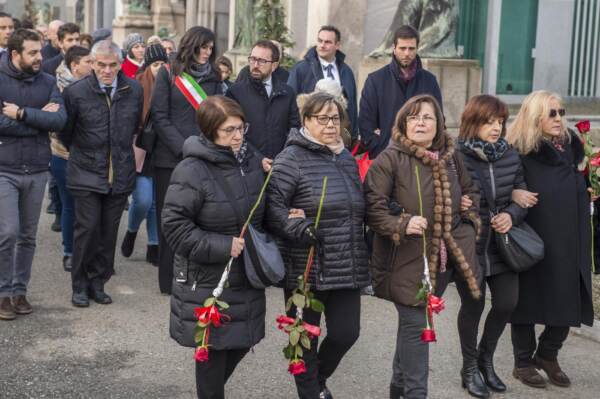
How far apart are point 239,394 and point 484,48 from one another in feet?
37.5

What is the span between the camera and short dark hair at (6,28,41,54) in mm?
7391

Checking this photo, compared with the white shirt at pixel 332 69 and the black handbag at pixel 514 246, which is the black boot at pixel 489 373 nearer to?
the black handbag at pixel 514 246

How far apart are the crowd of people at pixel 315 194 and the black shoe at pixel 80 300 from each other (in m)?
0.02

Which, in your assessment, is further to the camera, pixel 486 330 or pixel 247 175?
pixel 486 330

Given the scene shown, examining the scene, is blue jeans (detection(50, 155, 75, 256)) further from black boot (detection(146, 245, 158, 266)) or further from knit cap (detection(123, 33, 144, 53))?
knit cap (detection(123, 33, 144, 53))

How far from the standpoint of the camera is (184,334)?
515cm

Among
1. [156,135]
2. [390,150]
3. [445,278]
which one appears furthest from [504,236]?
[156,135]

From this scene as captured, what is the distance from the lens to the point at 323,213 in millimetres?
5410

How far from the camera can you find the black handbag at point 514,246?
6.04 m

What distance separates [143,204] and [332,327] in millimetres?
3779

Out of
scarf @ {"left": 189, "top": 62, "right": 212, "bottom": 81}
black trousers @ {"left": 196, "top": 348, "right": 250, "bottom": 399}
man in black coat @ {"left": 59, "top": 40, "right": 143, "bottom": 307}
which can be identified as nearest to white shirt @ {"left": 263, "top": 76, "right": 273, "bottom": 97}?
scarf @ {"left": 189, "top": 62, "right": 212, "bottom": 81}

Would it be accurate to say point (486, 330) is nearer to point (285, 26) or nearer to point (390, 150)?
point (390, 150)

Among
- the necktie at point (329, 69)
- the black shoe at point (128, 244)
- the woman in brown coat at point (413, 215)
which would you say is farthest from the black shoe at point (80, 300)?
the woman in brown coat at point (413, 215)

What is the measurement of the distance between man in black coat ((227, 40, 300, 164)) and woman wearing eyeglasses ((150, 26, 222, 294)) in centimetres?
23
